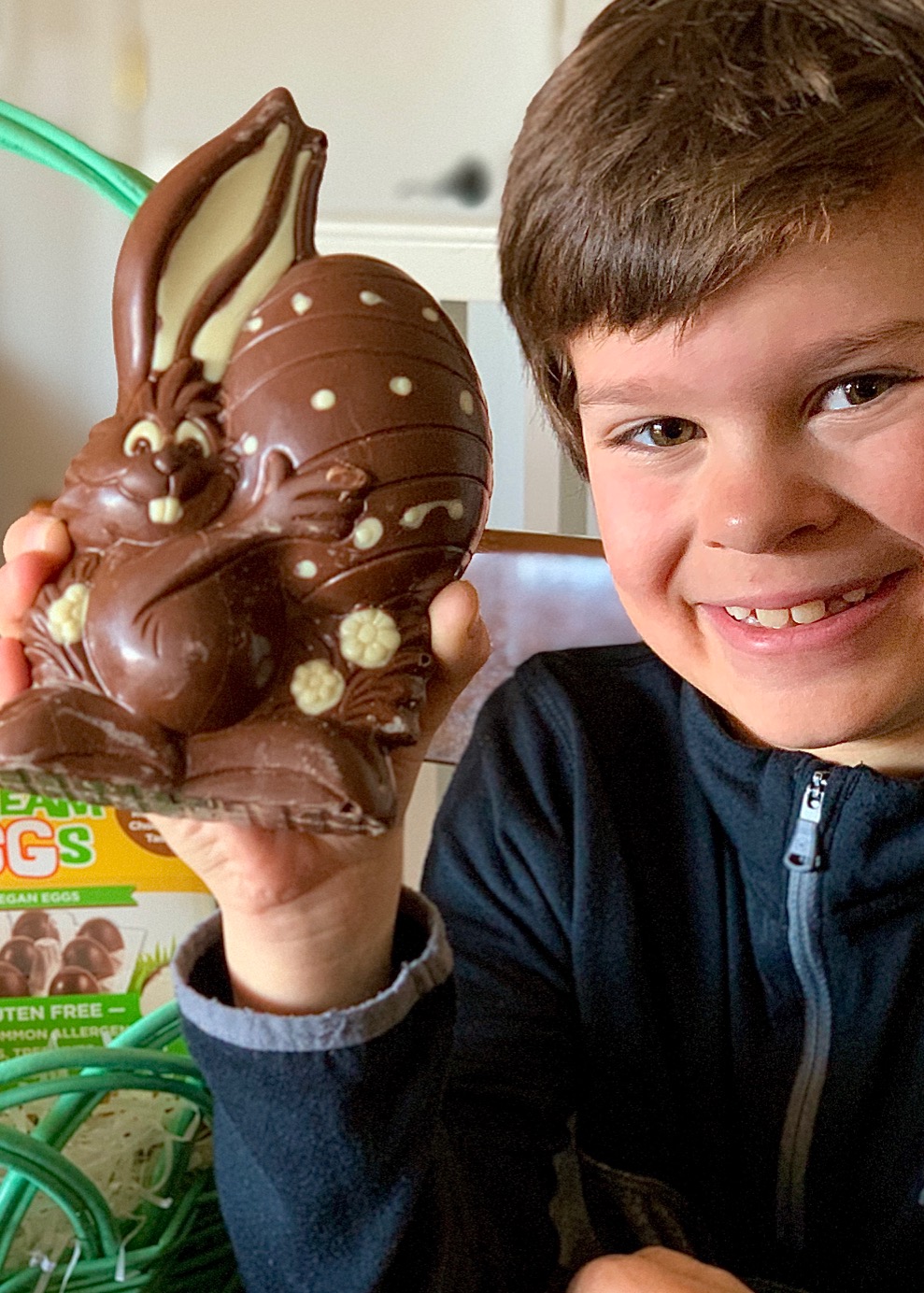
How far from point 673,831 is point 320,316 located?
451 millimetres

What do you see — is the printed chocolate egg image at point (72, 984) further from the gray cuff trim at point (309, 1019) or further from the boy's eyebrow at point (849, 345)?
the boy's eyebrow at point (849, 345)

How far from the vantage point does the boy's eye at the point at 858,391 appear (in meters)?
0.61

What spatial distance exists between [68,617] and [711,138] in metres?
0.36

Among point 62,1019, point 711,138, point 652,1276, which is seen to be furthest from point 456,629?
point 62,1019

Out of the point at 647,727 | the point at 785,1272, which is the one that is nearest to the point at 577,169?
the point at 647,727

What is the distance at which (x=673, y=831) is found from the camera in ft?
2.89

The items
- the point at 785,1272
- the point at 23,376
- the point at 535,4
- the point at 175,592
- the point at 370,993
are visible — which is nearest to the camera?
the point at 175,592

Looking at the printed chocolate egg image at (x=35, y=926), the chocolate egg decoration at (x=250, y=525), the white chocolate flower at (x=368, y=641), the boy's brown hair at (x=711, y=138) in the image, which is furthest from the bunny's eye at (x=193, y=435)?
the printed chocolate egg image at (x=35, y=926)

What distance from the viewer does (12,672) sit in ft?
1.91

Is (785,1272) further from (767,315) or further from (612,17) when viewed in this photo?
(612,17)

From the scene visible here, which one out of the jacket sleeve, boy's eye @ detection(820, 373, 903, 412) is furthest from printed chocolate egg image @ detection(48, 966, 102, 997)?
boy's eye @ detection(820, 373, 903, 412)

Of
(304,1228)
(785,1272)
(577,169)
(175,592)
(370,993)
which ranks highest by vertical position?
(577,169)

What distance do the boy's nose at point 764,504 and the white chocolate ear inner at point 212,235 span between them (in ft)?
0.83

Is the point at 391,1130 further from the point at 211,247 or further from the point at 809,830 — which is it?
the point at 211,247
